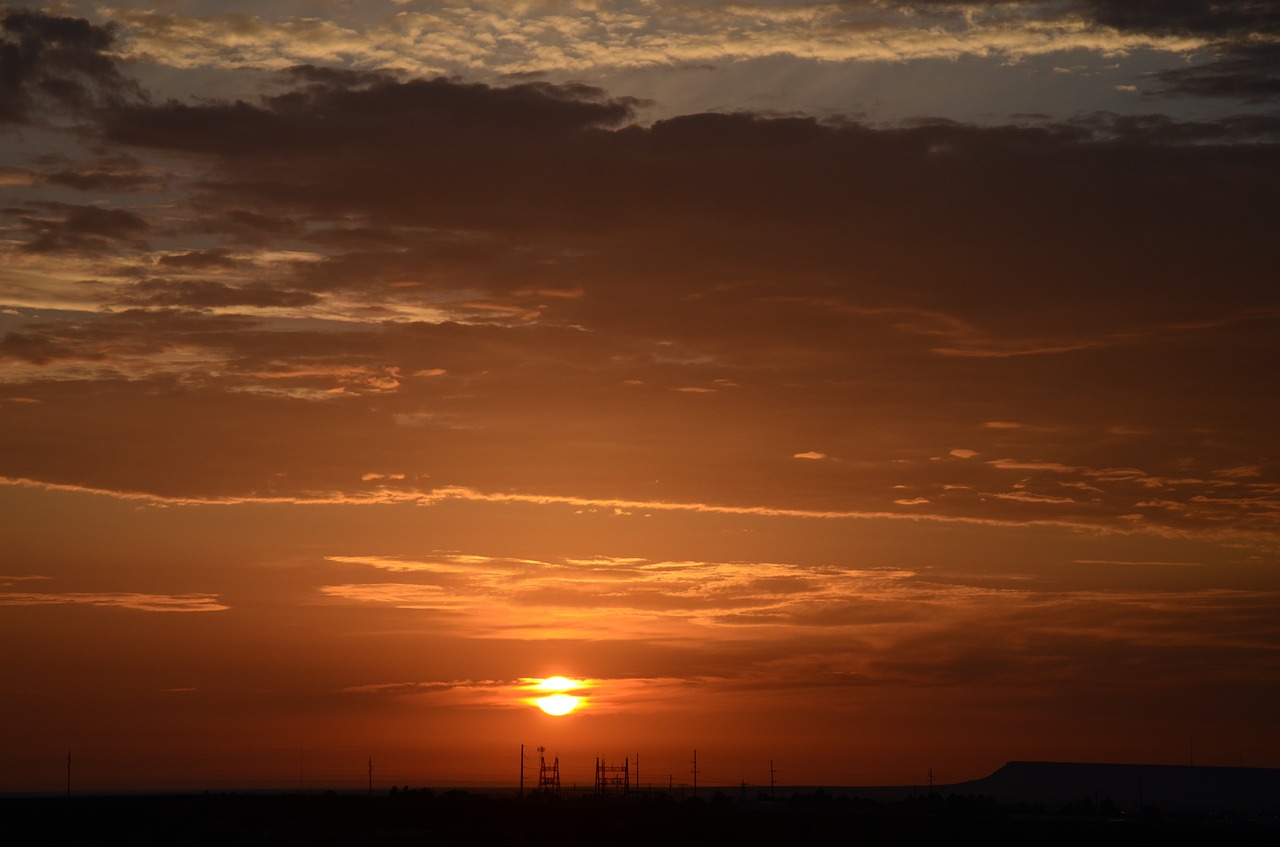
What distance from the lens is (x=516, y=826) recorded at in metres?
103

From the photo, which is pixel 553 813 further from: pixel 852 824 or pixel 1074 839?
pixel 1074 839

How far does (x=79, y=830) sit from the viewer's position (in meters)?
96.9

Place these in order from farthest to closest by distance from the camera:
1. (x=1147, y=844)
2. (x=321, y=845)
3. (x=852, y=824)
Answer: (x=852, y=824) → (x=1147, y=844) → (x=321, y=845)

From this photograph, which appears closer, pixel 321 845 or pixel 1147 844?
pixel 321 845

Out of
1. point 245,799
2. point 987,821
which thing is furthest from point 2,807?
point 987,821

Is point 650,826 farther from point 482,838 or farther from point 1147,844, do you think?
point 1147,844

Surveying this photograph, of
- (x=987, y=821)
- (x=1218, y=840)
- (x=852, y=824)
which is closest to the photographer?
(x=1218, y=840)

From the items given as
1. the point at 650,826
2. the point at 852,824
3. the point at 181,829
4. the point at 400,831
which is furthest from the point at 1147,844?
the point at 181,829

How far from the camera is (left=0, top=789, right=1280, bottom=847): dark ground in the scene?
93062mm

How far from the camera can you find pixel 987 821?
12094 centimetres

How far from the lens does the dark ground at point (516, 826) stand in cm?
9306

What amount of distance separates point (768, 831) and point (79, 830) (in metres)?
47.9

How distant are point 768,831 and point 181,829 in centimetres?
4092

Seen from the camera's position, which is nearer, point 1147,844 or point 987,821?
point 1147,844
